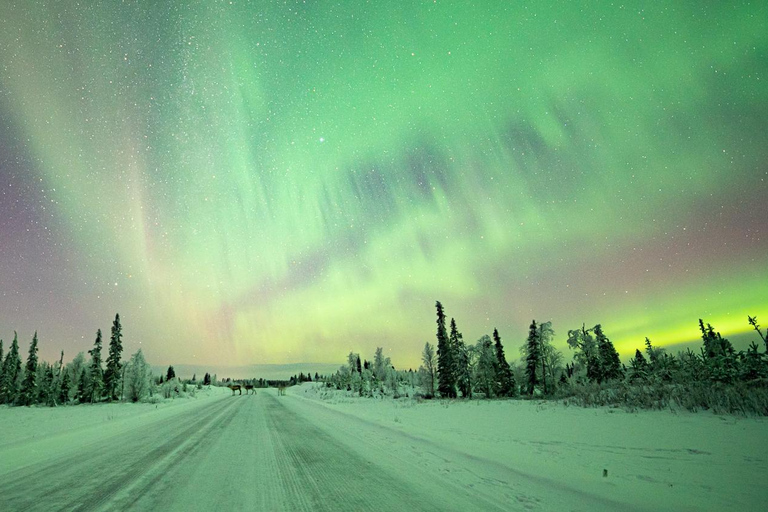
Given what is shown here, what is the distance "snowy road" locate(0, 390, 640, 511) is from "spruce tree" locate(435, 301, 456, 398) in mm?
45265

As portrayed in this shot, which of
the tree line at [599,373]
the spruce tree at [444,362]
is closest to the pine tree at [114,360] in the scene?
the tree line at [599,373]

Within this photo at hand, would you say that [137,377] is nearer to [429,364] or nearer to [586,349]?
[429,364]

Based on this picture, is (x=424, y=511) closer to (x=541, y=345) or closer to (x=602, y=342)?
(x=541, y=345)

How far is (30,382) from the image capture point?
6700 cm

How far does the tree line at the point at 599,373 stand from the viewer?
12.8 metres

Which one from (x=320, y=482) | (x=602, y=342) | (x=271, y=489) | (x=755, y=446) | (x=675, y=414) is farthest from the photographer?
(x=602, y=342)

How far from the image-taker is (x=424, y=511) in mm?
3867

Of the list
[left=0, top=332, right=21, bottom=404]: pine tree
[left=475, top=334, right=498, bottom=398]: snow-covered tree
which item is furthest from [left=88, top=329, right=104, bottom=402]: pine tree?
[left=475, top=334, right=498, bottom=398]: snow-covered tree

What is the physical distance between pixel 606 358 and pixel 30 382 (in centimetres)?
10256

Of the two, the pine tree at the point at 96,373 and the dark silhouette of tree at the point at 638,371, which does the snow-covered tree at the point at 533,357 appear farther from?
the pine tree at the point at 96,373

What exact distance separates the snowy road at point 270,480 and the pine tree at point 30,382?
84.7 m

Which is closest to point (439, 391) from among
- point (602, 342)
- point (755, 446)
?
point (602, 342)

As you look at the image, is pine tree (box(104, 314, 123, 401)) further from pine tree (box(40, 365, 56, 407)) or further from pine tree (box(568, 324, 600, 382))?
pine tree (box(568, 324, 600, 382))

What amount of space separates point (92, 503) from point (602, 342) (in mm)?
60442
